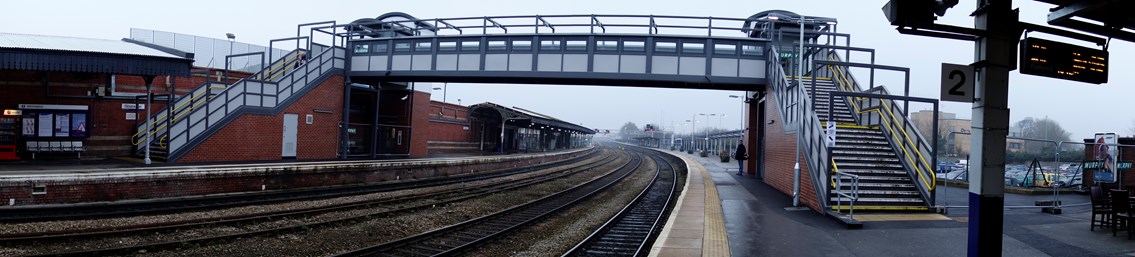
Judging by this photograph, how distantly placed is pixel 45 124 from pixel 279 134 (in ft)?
22.0

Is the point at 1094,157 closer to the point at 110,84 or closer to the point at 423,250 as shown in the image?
the point at 423,250

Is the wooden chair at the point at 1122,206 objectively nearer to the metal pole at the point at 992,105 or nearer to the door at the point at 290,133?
the metal pole at the point at 992,105

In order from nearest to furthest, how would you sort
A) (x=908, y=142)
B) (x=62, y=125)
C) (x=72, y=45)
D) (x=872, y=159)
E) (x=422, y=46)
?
1. (x=908, y=142)
2. (x=872, y=159)
3. (x=72, y=45)
4. (x=62, y=125)
5. (x=422, y=46)

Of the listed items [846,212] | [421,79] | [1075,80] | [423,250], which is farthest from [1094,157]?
[421,79]

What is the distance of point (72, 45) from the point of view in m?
17.5

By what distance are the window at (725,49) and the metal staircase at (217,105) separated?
598 inches

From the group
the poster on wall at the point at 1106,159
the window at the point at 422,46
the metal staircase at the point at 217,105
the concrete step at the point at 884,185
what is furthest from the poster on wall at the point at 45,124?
the poster on wall at the point at 1106,159

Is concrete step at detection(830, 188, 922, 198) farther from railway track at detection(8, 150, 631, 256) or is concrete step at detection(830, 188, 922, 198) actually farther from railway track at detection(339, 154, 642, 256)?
railway track at detection(8, 150, 631, 256)

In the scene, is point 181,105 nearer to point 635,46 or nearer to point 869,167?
point 635,46

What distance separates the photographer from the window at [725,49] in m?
21.7

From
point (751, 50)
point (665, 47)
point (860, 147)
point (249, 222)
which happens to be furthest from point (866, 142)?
point (249, 222)

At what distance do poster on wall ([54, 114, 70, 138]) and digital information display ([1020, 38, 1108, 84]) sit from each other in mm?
23228

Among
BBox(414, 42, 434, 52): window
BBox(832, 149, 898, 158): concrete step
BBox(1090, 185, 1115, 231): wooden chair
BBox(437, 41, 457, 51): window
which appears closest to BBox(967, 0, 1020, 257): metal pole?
BBox(1090, 185, 1115, 231): wooden chair

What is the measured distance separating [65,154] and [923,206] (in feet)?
76.6
